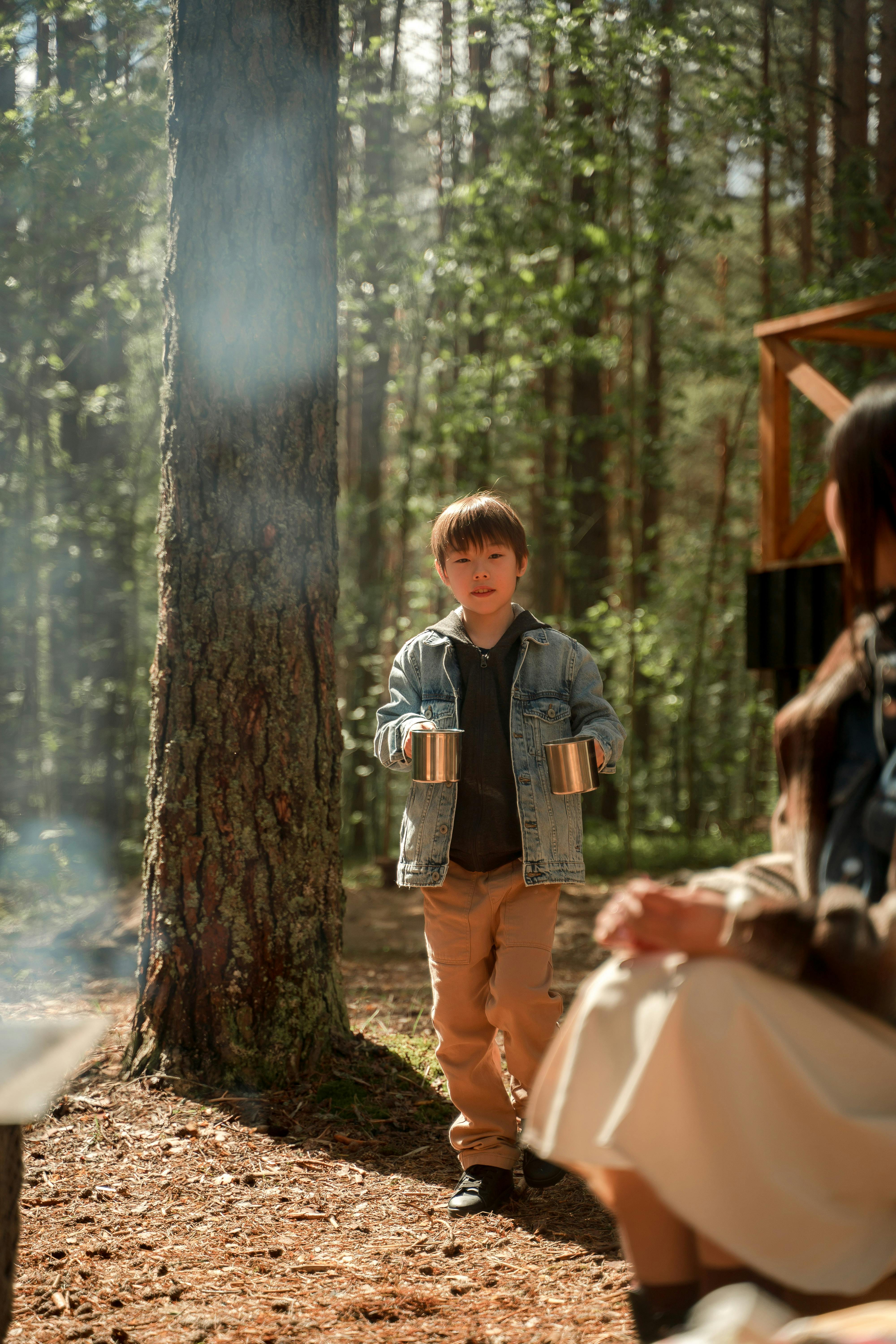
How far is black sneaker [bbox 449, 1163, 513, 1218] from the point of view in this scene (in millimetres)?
2805

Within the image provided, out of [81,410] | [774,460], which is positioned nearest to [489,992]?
[774,460]

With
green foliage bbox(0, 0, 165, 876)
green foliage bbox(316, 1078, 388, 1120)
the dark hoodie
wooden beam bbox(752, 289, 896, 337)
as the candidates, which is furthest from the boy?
green foliage bbox(0, 0, 165, 876)

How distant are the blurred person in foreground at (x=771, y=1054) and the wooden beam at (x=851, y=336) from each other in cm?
557

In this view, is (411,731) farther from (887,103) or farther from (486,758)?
(887,103)

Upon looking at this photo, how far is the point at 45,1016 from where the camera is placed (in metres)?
4.71

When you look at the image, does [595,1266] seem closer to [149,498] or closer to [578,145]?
[578,145]

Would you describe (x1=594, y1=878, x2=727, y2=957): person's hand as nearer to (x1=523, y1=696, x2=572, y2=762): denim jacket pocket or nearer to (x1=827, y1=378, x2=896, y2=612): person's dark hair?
(x1=827, y1=378, x2=896, y2=612): person's dark hair

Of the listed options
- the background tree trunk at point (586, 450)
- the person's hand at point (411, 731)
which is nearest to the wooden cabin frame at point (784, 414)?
the background tree trunk at point (586, 450)

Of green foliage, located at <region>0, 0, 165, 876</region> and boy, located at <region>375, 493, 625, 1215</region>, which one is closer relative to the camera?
boy, located at <region>375, 493, 625, 1215</region>

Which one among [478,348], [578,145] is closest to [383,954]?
[578,145]

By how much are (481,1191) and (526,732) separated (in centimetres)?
127

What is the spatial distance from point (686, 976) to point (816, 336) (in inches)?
246

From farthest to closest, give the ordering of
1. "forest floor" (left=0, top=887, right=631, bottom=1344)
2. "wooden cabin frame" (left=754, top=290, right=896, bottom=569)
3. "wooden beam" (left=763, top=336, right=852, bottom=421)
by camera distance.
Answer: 1. "wooden cabin frame" (left=754, top=290, right=896, bottom=569)
2. "wooden beam" (left=763, top=336, right=852, bottom=421)
3. "forest floor" (left=0, top=887, right=631, bottom=1344)

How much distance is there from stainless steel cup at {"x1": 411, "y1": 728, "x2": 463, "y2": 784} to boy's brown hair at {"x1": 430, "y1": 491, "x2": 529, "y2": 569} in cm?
54
